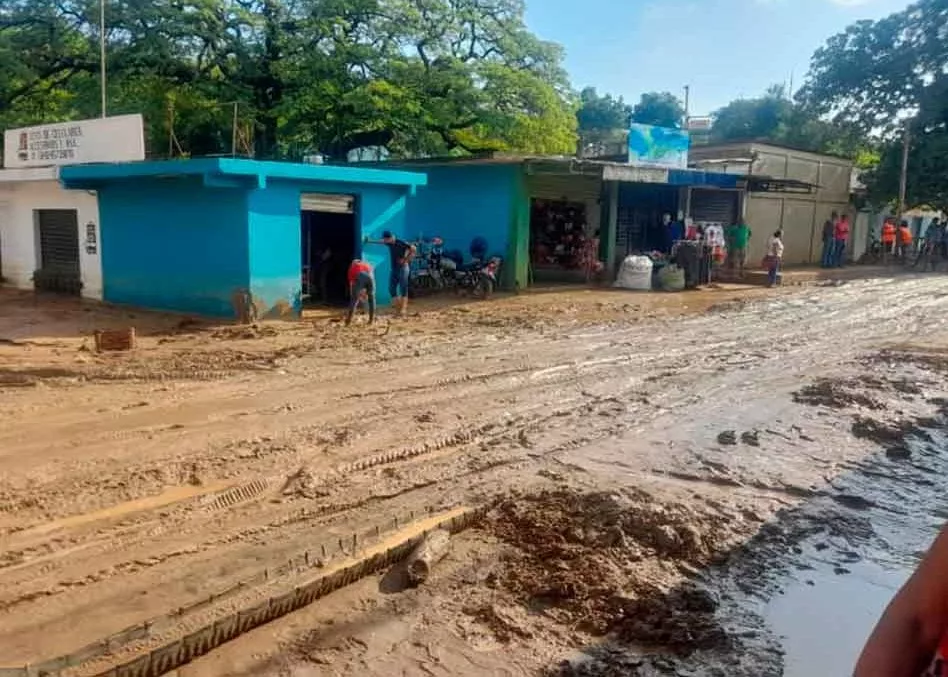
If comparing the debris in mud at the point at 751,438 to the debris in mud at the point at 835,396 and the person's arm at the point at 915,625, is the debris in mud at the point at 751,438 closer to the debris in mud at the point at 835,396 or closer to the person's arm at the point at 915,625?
the debris in mud at the point at 835,396

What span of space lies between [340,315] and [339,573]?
10.2 m

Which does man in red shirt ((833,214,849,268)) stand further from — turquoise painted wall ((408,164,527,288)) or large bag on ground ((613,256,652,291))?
turquoise painted wall ((408,164,527,288))

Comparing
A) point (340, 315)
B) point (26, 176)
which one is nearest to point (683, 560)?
point (340, 315)

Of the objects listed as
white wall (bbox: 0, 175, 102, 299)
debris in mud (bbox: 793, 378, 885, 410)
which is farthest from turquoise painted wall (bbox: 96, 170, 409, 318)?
debris in mud (bbox: 793, 378, 885, 410)

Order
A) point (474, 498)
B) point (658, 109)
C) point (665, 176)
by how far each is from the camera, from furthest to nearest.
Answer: point (658, 109)
point (665, 176)
point (474, 498)

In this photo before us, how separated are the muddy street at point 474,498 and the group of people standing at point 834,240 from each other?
17.3 m

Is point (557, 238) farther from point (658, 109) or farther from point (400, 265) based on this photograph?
point (658, 109)

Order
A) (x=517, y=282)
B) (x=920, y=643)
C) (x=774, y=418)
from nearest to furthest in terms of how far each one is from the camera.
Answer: (x=920, y=643)
(x=774, y=418)
(x=517, y=282)

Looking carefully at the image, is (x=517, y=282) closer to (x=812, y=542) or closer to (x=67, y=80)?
(x=812, y=542)

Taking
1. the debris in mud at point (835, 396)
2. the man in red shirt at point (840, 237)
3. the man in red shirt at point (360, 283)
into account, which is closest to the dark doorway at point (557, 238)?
the man in red shirt at point (360, 283)

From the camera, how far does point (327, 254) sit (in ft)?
51.2

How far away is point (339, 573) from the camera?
13.2ft

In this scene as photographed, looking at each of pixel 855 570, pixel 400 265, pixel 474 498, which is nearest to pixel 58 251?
pixel 400 265

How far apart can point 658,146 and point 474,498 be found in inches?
661
